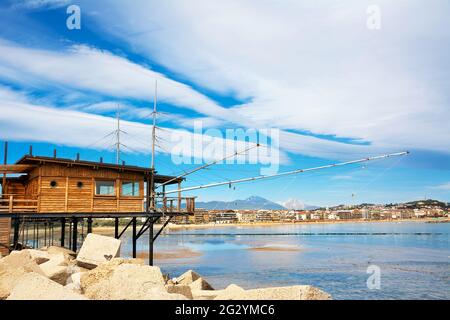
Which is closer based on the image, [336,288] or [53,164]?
[53,164]

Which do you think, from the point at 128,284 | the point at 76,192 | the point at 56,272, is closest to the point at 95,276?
the point at 56,272

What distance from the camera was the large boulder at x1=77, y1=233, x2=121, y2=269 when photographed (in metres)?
18.9

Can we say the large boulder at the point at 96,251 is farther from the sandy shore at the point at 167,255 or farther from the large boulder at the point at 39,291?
the sandy shore at the point at 167,255

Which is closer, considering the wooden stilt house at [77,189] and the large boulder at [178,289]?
the large boulder at [178,289]

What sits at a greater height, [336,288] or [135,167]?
[135,167]

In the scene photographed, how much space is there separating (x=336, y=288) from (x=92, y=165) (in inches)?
783

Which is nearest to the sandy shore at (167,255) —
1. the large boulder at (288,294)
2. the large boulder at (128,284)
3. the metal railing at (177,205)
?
the metal railing at (177,205)

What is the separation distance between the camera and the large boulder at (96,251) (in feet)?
61.9

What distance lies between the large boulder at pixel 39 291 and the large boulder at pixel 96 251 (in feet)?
31.8

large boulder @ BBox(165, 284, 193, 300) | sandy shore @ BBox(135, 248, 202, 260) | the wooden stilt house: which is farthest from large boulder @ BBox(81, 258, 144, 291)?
sandy shore @ BBox(135, 248, 202, 260)

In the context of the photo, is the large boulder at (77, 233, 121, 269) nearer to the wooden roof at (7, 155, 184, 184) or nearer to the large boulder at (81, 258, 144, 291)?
the large boulder at (81, 258, 144, 291)

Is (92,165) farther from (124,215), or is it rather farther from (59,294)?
(59,294)
